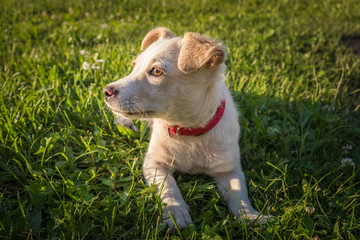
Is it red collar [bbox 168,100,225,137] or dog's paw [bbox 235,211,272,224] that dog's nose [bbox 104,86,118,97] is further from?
dog's paw [bbox 235,211,272,224]

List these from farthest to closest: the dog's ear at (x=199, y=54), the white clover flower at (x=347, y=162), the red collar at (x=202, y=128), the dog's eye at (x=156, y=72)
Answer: the white clover flower at (x=347, y=162) < the red collar at (x=202, y=128) < the dog's eye at (x=156, y=72) < the dog's ear at (x=199, y=54)

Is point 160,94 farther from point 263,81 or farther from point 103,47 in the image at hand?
point 103,47

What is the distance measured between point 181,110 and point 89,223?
0.95 meters

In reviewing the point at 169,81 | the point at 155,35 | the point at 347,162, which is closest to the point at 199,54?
the point at 169,81

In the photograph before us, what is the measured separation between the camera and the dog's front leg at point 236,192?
6.61 ft

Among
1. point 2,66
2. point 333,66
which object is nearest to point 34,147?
point 2,66

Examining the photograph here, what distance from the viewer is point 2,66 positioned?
3.89 m

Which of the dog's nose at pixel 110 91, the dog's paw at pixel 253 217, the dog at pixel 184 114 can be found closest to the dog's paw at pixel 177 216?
the dog at pixel 184 114

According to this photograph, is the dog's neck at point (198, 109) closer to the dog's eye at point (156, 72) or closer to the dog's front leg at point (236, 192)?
the dog's eye at point (156, 72)

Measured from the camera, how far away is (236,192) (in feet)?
7.07

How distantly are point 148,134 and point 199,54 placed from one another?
1.18 meters

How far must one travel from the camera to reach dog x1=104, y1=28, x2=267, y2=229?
76.9 inches

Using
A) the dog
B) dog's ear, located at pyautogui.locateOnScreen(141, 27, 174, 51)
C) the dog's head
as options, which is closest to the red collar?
the dog

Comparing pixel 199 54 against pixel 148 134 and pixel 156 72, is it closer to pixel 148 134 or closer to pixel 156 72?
pixel 156 72
